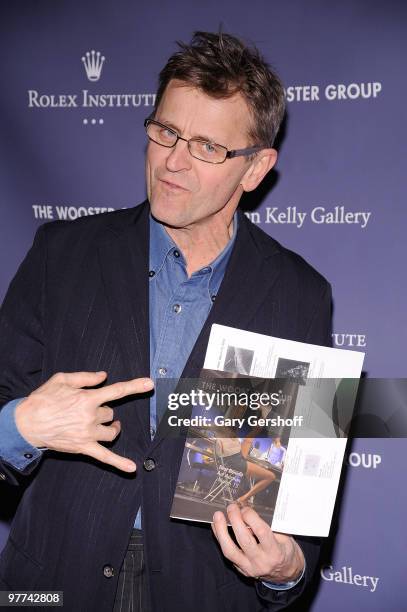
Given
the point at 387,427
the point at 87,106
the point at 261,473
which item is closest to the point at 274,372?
the point at 261,473

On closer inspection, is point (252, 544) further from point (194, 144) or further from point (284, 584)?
point (194, 144)

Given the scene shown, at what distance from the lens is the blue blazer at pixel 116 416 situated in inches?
74.7

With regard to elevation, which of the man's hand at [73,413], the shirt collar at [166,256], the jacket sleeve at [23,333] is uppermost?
the shirt collar at [166,256]

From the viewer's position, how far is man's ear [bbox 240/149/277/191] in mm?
2215

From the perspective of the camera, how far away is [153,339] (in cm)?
199

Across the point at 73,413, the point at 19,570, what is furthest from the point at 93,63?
the point at 19,570

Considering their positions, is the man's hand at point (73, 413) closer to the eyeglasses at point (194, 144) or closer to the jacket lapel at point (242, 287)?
the jacket lapel at point (242, 287)

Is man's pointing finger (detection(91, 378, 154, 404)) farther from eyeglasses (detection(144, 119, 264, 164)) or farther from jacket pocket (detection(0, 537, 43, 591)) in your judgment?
eyeglasses (detection(144, 119, 264, 164))

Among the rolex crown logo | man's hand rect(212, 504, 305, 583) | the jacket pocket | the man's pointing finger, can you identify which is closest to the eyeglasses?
the man's pointing finger

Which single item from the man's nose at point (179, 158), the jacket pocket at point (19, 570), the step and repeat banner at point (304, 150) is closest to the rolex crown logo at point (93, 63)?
the step and repeat banner at point (304, 150)

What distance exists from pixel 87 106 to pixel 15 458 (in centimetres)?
174

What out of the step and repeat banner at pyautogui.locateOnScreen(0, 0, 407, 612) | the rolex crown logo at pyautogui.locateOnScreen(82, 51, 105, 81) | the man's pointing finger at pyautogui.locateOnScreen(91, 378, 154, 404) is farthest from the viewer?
the rolex crown logo at pyautogui.locateOnScreen(82, 51, 105, 81)

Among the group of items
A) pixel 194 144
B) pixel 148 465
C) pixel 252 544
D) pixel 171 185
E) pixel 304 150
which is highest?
pixel 304 150

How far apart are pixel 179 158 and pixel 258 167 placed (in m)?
0.34
